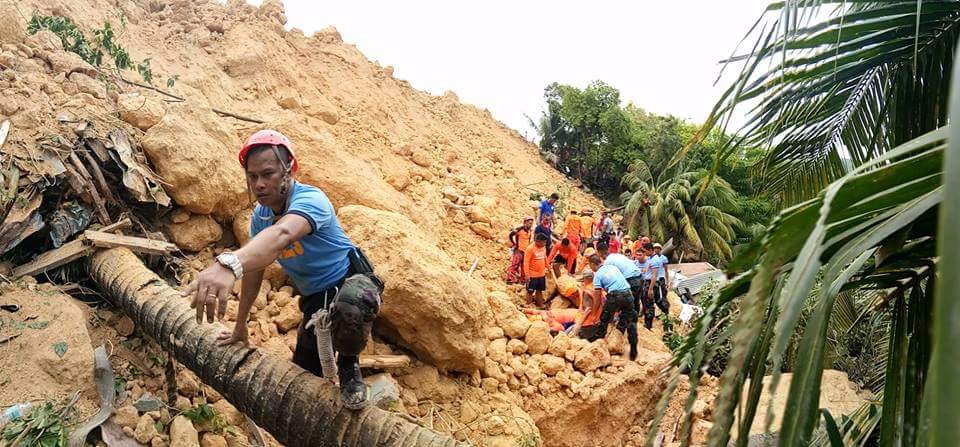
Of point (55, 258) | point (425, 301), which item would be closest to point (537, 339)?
point (425, 301)

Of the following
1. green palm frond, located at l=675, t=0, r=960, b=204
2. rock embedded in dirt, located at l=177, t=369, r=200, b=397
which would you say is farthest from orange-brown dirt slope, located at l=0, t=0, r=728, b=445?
green palm frond, located at l=675, t=0, r=960, b=204

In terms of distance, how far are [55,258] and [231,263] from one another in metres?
2.72

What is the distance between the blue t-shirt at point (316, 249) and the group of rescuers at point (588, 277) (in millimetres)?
3931

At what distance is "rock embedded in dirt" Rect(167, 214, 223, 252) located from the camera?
14.7 feet

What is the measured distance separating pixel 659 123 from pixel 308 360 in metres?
22.2

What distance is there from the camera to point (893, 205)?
921mm

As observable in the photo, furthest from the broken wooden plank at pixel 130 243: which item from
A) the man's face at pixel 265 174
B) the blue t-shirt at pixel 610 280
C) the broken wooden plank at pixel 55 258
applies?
the blue t-shirt at pixel 610 280

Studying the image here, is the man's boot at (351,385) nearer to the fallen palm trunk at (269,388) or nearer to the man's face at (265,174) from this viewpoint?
the fallen palm trunk at (269,388)

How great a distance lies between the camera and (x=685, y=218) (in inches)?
719

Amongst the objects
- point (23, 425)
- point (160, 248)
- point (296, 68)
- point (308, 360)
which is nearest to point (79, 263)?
point (160, 248)

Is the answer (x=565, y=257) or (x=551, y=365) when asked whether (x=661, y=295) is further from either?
(x=551, y=365)

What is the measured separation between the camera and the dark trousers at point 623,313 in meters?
5.93

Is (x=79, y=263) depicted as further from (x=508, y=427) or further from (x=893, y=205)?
(x=893, y=205)

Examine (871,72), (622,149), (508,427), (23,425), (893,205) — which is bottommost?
(23,425)
